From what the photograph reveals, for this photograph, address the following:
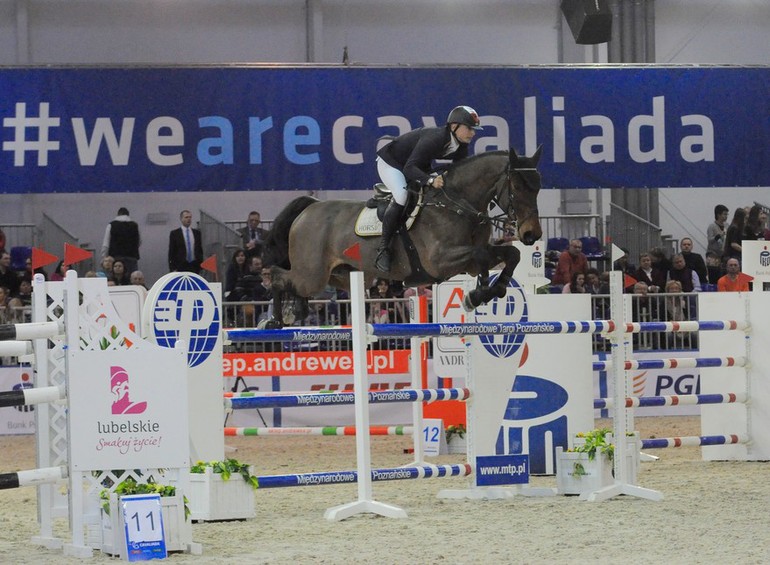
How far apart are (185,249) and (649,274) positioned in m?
5.32

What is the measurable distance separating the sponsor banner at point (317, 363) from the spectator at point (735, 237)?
16.4ft

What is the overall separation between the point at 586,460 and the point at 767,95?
5418 millimetres

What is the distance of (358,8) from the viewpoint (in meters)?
17.8

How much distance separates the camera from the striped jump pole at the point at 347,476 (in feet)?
18.8

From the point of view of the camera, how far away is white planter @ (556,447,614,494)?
6.43 metres

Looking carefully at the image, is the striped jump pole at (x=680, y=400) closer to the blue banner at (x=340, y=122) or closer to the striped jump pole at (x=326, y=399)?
the striped jump pole at (x=326, y=399)

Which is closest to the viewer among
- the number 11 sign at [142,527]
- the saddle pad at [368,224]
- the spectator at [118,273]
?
the number 11 sign at [142,527]

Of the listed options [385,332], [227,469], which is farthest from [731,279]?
[227,469]

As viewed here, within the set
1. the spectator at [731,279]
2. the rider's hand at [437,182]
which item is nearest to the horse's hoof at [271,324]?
the rider's hand at [437,182]

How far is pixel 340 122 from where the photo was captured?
10.2 metres

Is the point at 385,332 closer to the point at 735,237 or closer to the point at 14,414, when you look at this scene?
the point at 14,414

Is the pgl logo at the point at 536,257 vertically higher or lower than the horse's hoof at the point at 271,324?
higher

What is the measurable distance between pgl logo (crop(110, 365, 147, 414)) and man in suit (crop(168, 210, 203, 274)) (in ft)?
29.4

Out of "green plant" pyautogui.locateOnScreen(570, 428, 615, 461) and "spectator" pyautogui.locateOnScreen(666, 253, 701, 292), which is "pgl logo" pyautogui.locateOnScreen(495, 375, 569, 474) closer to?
"green plant" pyautogui.locateOnScreen(570, 428, 615, 461)
